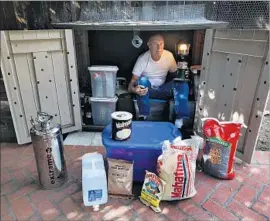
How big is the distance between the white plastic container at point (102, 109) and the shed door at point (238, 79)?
1.09 meters

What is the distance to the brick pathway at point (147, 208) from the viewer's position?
155 cm

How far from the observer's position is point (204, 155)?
196 cm

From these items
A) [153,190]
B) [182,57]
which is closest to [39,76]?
[153,190]

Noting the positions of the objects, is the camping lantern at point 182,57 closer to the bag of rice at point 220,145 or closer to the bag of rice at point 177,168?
the bag of rice at point 220,145

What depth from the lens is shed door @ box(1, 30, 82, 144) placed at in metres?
2.11

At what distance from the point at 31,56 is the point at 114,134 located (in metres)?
1.28

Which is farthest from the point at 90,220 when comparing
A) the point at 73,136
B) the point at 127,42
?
the point at 127,42

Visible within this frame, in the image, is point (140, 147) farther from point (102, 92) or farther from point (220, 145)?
point (102, 92)

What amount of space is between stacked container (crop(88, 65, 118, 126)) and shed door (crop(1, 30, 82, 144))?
249mm

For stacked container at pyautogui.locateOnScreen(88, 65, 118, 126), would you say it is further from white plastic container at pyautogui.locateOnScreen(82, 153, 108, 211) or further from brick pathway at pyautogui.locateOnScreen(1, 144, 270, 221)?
white plastic container at pyautogui.locateOnScreen(82, 153, 108, 211)

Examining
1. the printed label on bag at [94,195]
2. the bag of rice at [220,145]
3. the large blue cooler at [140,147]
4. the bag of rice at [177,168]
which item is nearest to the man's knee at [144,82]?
the large blue cooler at [140,147]

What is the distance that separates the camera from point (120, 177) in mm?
1652

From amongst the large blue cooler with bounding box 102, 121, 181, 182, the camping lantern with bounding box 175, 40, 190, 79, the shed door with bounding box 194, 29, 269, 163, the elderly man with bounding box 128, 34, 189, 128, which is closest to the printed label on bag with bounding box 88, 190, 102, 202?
the large blue cooler with bounding box 102, 121, 181, 182

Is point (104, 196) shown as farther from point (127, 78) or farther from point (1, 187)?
point (127, 78)
